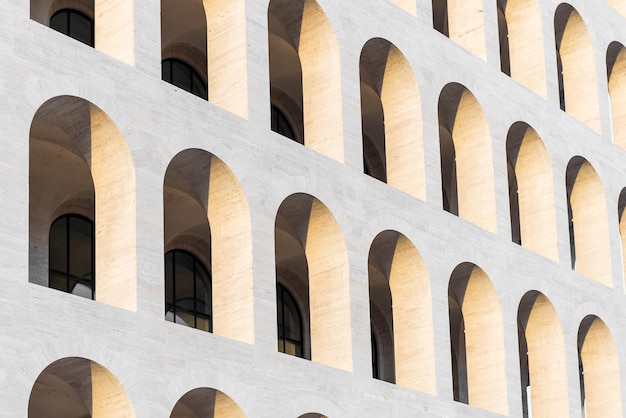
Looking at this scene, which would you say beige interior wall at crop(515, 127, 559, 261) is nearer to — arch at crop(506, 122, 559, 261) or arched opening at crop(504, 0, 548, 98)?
arch at crop(506, 122, 559, 261)

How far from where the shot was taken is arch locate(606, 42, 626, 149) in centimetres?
3688

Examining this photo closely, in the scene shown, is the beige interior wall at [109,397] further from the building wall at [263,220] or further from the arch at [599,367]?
the arch at [599,367]

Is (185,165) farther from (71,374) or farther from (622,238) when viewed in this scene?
(622,238)

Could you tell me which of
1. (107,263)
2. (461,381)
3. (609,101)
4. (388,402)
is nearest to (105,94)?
(107,263)

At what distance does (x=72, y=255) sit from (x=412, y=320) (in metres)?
5.95

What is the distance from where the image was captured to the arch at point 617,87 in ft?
121

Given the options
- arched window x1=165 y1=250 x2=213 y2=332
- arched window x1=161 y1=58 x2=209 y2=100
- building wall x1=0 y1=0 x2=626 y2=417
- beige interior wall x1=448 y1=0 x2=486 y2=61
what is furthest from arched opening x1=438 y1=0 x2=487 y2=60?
arched window x1=165 y1=250 x2=213 y2=332

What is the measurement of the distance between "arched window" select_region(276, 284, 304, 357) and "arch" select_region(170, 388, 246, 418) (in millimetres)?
9002

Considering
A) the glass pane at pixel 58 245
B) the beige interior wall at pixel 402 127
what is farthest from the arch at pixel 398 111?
the glass pane at pixel 58 245

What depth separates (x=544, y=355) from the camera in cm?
3047

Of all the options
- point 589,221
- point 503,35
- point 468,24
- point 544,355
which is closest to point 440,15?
point 503,35

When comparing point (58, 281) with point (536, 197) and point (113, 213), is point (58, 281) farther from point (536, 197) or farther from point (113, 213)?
point (536, 197)

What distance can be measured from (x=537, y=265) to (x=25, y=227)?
13.6 meters

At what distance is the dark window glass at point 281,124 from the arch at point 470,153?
3.07 m
